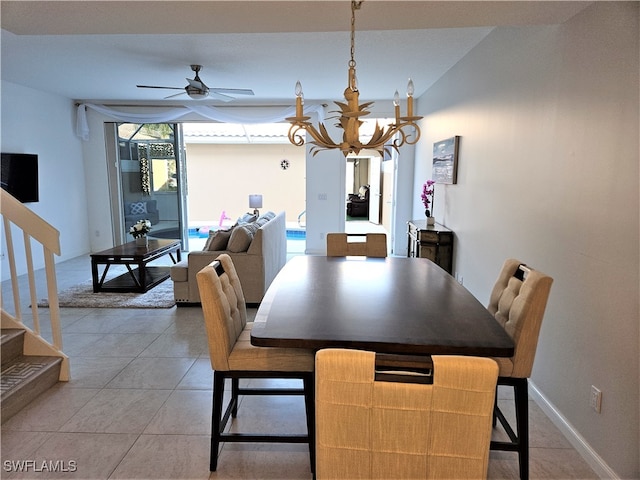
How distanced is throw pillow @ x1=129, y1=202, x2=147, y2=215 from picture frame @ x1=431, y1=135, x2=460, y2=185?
525cm

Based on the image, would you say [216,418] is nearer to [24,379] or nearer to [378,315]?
[378,315]

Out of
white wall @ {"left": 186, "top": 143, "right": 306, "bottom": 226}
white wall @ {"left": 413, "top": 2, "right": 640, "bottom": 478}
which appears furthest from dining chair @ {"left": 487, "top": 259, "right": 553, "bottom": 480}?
white wall @ {"left": 186, "top": 143, "right": 306, "bottom": 226}

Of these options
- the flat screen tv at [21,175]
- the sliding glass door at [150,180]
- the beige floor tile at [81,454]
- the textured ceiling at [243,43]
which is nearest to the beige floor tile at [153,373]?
the beige floor tile at [81,454]

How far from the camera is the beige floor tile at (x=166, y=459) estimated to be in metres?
1.94

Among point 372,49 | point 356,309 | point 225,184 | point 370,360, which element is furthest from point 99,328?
point 225,184

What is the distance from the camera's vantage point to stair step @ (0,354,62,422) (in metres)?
2.38

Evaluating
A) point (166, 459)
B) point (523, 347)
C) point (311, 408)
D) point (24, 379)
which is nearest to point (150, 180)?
point (24, 379)

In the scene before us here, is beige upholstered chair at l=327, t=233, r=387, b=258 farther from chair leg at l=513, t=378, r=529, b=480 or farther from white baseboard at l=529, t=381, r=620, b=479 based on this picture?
chair leg at l=513, t=378, r=529, b=480

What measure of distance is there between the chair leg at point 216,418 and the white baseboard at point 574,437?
1834mm

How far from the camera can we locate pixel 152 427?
2.30 metres

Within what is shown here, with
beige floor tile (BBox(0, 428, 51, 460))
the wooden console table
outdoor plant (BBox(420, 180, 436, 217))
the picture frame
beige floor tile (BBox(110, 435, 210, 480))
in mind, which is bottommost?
beige floor tile (BBox(110, 435, 210, 480))

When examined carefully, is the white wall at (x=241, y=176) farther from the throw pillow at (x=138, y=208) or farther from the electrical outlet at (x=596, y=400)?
the electrical outlet at (x=596, y=400)

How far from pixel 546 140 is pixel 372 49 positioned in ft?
7.00

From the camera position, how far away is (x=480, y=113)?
3631 mm
